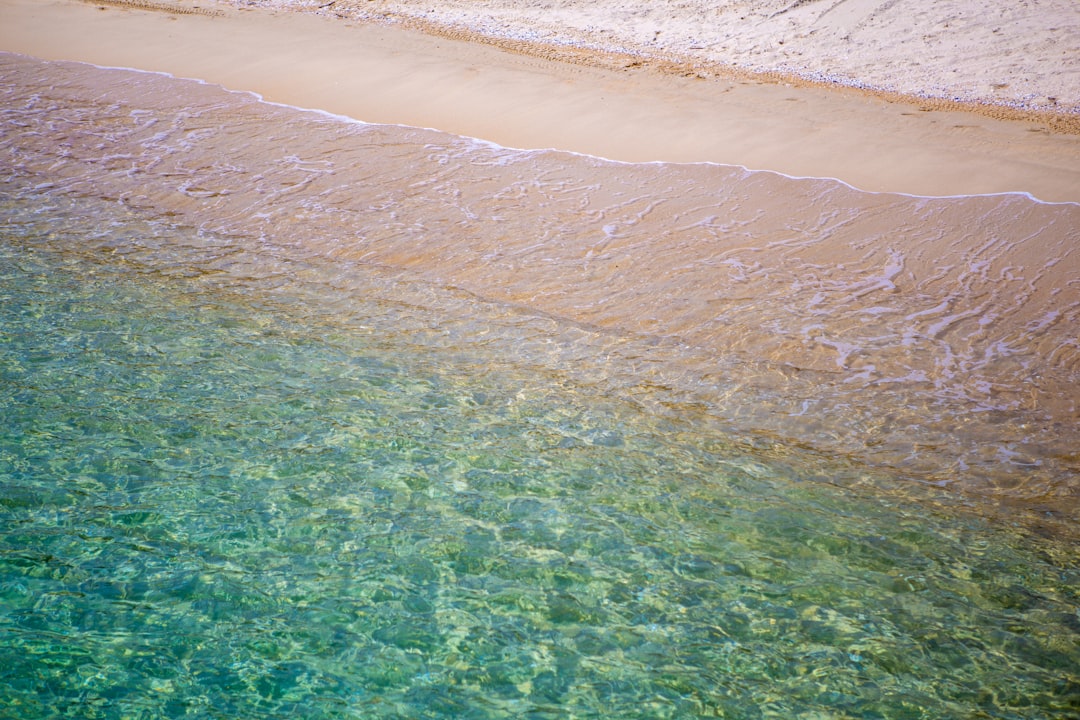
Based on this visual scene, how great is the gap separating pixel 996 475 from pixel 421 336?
8.76 ft

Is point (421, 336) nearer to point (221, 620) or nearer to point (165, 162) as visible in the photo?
point (221, 620)

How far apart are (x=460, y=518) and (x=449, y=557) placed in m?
0.21

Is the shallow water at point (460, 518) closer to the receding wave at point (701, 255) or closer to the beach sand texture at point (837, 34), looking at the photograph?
the receding wave at point (701, 255)

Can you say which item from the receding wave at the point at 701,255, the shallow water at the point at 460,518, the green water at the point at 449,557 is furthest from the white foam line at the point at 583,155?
the green water at the point at 449,557

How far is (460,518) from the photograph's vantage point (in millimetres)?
3201

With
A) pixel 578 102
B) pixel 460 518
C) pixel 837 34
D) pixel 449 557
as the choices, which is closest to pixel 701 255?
pixel 578 102

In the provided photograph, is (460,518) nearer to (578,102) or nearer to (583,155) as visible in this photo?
(583,155)

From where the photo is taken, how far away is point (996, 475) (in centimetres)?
366

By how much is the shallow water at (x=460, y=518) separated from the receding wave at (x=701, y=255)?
0.18 feet

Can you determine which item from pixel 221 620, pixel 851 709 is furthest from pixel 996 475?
pixel 221 620

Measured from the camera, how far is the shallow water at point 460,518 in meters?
2.55

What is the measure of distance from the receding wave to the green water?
572 mm

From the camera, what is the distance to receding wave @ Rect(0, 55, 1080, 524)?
411 centimetres

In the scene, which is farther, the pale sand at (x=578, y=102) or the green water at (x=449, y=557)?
the pale sand at (x=578, y=102)
